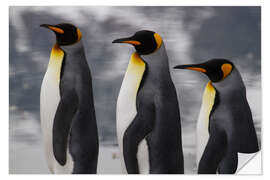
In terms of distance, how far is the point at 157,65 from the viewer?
223 cm

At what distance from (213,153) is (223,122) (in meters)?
0.20

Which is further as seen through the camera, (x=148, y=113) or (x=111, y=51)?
(x=111, y=51)

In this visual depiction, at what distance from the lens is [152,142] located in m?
2.16

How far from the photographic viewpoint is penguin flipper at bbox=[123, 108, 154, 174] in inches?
84.4

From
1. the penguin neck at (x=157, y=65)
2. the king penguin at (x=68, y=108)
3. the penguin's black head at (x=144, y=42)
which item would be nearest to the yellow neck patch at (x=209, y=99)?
the penguin neck at (x=157, y=65)

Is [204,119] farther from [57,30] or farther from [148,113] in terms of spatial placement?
[57,30]

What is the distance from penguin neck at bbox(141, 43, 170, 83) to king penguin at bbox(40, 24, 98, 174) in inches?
14.8

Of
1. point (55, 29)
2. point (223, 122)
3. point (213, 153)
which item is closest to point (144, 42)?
point (55, 29)

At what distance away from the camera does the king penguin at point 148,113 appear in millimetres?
2154

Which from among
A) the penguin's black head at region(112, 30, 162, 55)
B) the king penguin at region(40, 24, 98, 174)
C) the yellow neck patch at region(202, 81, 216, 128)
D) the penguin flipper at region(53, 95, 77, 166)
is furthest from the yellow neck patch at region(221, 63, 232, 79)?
the penguin flipper at region(53, 95, 77, 166)

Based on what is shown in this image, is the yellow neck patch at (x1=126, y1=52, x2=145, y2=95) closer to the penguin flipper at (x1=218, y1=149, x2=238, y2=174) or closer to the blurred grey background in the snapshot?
the blurred grey background

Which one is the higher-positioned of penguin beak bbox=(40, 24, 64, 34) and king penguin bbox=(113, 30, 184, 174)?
penguin beak bbox=(40, 24, 64, 34)

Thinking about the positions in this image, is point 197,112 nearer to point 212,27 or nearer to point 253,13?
point 212,27
